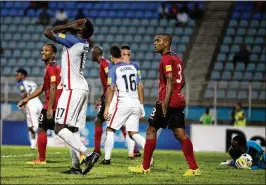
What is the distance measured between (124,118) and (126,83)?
0.68 metres

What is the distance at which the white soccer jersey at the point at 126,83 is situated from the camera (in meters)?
14.5

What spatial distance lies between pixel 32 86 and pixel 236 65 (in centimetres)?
1323

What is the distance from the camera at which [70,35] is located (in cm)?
1145

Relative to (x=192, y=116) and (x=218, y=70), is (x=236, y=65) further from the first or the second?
(x=192, y=116)

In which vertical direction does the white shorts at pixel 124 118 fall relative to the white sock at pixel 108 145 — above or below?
above

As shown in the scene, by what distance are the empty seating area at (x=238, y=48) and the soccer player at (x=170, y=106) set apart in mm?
15856

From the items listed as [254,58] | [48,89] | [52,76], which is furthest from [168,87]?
[254,58]

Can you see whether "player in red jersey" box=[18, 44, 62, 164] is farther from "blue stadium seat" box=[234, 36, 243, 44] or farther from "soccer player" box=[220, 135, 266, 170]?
"blue stadium seat" box=[234, 36, 243, 44]

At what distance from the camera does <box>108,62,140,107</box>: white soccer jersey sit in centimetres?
1454

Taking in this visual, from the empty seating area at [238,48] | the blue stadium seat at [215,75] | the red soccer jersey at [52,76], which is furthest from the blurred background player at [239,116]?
the red soccer jersey at [52,76]

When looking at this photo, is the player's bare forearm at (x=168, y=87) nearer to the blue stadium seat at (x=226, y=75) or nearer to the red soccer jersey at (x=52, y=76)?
the red soccer jersey at (x=52, y=76)

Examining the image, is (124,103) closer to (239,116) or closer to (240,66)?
(239,116)

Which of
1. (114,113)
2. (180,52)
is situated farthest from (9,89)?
(114,113)

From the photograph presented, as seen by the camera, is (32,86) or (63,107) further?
(32,86)
